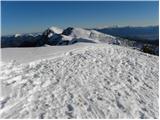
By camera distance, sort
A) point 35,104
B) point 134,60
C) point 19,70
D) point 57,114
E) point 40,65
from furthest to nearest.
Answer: point 134,60 → point 40,65 → point 19,70 → point 35,104 → point 57,114

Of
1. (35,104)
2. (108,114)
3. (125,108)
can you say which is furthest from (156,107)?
(35,104)

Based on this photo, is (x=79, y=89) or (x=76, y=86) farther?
(x=76, y=86)

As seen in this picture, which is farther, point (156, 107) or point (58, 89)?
point (58, 89)

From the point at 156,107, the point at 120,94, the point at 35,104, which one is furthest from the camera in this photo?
the point at 120,94

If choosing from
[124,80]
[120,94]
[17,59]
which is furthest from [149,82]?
[17,59]

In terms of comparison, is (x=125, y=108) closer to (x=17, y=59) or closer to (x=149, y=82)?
(x=149, y=82)

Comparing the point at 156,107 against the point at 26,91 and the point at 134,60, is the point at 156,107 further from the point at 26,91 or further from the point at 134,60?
the point at 134,60
